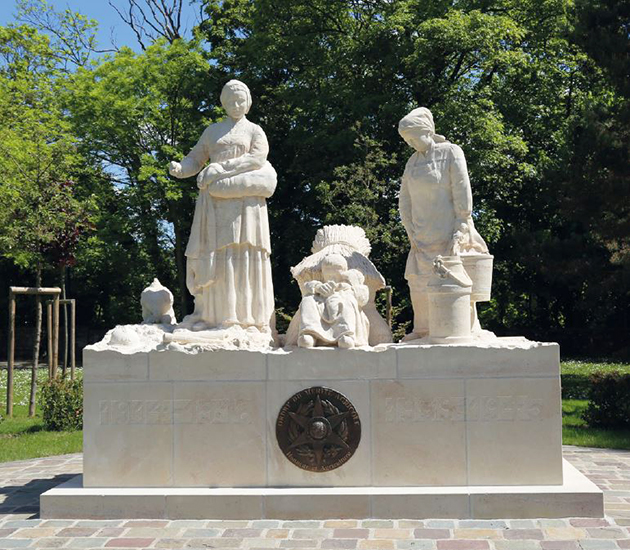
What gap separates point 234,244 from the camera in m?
8.11

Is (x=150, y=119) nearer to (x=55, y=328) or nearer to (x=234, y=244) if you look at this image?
(x=55, y=328)

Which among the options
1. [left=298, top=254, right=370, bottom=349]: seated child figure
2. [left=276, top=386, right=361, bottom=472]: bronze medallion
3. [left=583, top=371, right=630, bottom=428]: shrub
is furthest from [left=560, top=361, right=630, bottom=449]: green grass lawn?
[left=276, top=386, right=361, bottom=472]: bronze medallion

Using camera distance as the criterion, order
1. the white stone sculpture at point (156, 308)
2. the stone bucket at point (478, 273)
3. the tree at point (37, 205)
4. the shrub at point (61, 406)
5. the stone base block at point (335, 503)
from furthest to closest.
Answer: the tree at point (37, 205) → the shrub at point (61, 406) → the white stone sculpture at point (156, 308) → the stone bucket at point (478, 273) → the stone base block at point (335, 503)

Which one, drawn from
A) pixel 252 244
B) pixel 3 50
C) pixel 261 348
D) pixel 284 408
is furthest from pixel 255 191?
pixel 3 50

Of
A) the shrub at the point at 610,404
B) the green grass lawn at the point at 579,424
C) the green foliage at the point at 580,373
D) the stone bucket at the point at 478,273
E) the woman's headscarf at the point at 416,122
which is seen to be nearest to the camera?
the stone bucket at the point at 478,273

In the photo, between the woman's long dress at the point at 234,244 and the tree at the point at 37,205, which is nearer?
the woman's long dress at the point at 234,244

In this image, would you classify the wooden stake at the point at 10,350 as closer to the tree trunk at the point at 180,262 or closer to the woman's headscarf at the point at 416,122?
the woman's headscarf at the point at 416,122

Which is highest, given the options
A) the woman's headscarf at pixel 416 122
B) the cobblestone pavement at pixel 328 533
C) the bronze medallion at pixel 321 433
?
the woman's headscarf at pixel 416 122

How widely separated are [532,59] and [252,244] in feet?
56.6

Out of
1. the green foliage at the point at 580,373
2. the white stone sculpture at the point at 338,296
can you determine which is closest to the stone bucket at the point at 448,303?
the white stone sculpture at the point at 338,296

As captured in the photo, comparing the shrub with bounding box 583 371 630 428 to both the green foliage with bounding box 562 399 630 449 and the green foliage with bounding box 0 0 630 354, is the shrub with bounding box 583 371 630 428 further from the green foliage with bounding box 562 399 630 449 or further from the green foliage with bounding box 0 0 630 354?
the green foliage with bounding box 0 0 630 354

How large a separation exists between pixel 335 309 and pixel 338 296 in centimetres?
16

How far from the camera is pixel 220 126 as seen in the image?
8500mm

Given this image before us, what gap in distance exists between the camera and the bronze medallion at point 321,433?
7055mm
